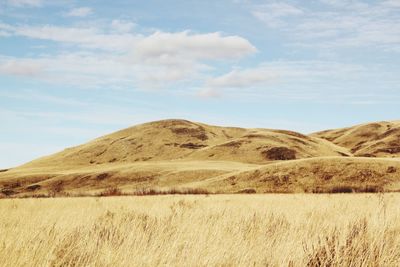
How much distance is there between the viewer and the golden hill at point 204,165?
64.6 m

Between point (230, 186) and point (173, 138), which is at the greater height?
point (173, 138)

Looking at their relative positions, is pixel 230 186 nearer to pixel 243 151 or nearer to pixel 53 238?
pixel 53 238

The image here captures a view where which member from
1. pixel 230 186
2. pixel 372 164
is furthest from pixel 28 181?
pixel 372 164

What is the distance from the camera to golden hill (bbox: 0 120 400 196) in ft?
212

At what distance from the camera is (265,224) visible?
11.8 m

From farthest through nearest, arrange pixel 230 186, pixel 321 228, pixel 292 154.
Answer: pixel 292 154, pixel 230 186, pixel 321 228

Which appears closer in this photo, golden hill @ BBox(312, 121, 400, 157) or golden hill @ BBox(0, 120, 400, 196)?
golden hill @ BBox(0, 120, 400, 196)

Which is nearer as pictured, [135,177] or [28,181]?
[135,177]

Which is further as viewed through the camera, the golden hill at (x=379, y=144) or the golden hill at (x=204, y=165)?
the golden hill at (x=379, y=144)

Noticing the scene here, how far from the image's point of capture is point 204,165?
95.7m

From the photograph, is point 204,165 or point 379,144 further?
point 379,144

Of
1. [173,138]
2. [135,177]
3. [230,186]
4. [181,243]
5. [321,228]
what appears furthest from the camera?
A: [173,138]

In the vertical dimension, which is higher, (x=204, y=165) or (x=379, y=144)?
(x=379, y=144)

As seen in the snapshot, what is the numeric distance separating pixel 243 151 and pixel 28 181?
54.6 meters
